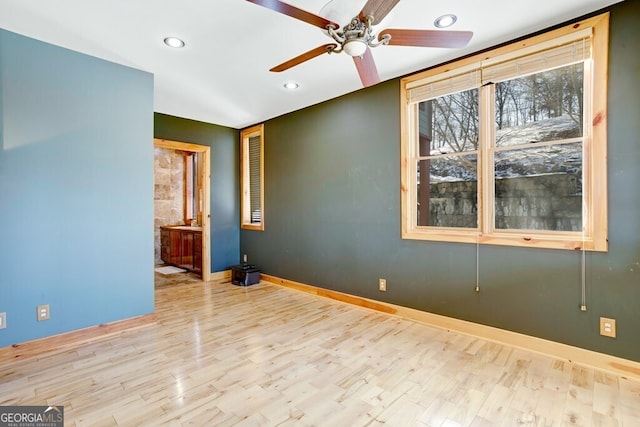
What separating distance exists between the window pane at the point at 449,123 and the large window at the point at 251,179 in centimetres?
292

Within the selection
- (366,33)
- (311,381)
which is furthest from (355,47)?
(311,381)

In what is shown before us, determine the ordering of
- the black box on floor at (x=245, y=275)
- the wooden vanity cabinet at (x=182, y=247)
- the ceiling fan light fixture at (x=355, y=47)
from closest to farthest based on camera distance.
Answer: the ceiling fan light fixture at (x=355, y=47), the black box on floor at (x=245, y=275), the wooden vanity cabinet at (x=182, y=247)

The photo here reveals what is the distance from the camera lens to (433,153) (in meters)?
3.34

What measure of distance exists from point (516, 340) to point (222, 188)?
4589mm

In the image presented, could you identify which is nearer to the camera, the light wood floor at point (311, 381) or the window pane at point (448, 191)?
the light wood floor at point (311, 381)

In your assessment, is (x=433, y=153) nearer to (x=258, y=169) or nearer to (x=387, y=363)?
(x=387, y=363)

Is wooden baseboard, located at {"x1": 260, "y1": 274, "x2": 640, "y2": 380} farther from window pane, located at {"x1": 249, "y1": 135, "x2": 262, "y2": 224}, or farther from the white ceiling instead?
the white ceiling

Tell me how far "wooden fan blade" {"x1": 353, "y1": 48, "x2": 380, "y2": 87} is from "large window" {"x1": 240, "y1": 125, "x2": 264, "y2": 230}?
3.10 meters

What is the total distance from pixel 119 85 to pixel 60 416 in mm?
2881

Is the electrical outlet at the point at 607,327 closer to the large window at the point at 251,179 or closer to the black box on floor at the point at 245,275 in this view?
the black box on floor at the point at 245,275

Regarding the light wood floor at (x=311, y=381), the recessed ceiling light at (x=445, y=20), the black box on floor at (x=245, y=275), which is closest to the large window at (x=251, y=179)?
the black box on floor at (x=245, y=275)

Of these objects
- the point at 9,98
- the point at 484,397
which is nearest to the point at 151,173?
the point at 9,98

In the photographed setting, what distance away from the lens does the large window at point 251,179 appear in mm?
5375

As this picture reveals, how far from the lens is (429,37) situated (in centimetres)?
196
